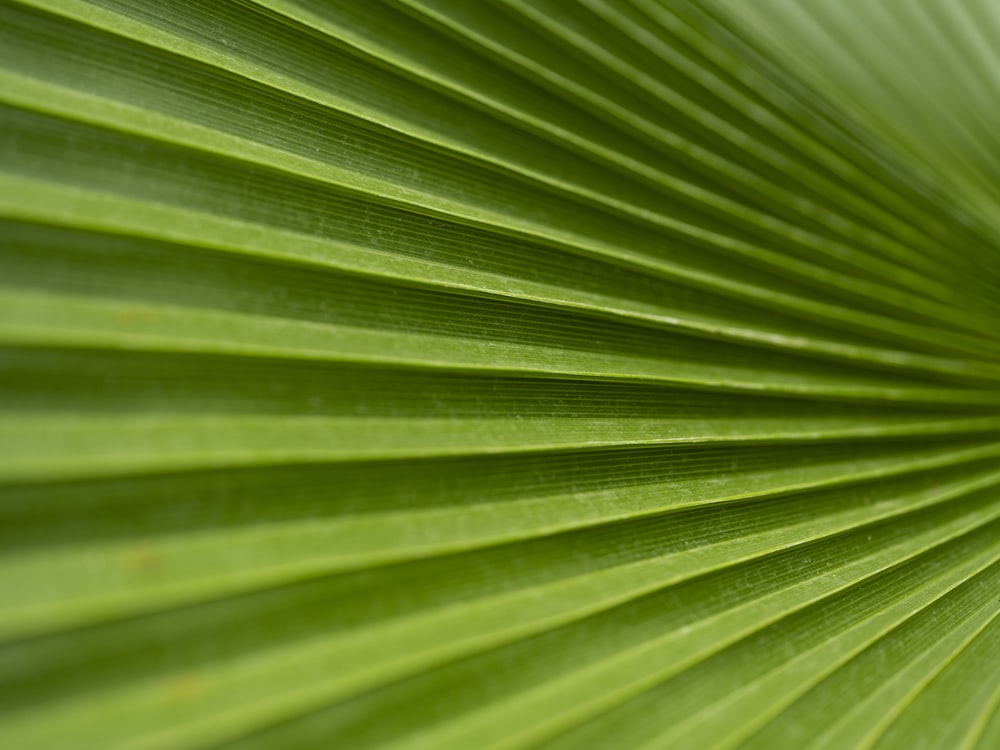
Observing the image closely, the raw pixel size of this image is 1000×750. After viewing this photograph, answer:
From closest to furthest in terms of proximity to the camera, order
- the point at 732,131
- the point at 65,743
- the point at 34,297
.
Answer: 1. the point at 65,743
2. the point at 34,297
3. the point at 732,131

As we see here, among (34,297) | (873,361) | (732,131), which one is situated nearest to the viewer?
(34,297)

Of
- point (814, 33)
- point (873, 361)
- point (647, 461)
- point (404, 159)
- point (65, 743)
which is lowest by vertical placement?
point (65, 743)

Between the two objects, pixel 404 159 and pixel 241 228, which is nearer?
pixel 241 228

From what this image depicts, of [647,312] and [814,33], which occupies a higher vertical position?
[814,33]

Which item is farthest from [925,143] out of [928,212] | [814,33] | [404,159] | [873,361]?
[404,159]

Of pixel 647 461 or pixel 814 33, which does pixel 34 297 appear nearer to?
pixel 647 461

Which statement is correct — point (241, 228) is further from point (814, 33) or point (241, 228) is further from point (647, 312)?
point (814, 33)

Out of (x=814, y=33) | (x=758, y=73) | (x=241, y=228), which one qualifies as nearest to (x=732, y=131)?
(x=758, y=73)
